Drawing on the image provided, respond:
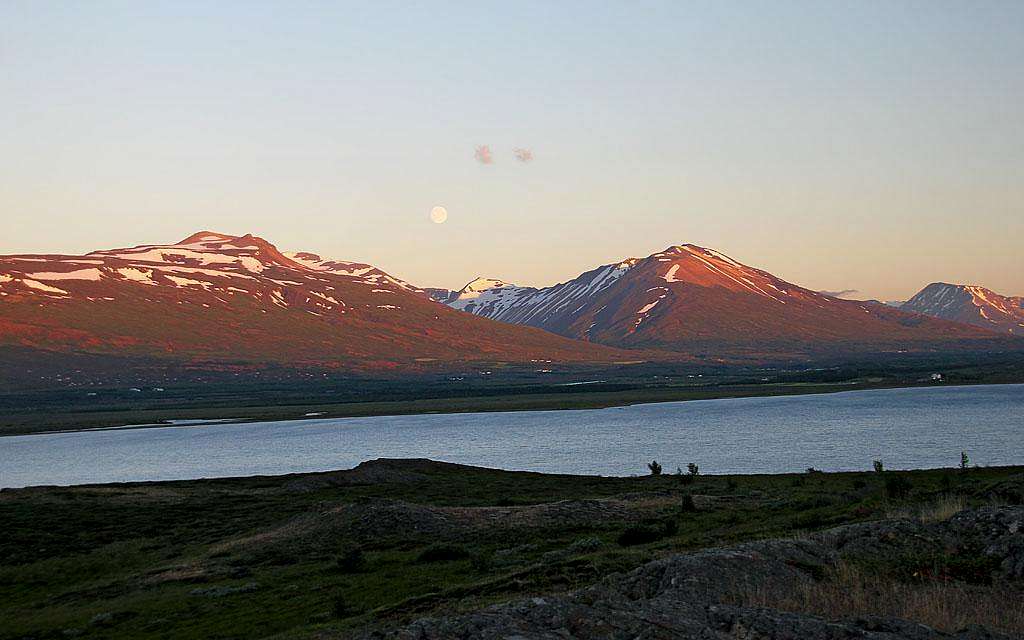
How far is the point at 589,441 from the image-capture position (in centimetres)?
11306

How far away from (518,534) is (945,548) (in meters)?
21.4

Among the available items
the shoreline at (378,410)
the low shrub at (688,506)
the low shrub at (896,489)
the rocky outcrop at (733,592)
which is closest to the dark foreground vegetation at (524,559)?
the rocky outcrop at (733,592)

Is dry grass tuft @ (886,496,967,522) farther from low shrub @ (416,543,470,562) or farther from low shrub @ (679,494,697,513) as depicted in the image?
low shrub @ (679,494,697,513)

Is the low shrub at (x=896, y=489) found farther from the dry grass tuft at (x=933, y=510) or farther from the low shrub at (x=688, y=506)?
the low shrub at (x=688, y=506)

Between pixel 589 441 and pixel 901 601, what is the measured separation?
9652 centimetres

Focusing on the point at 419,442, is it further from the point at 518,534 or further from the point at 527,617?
the point at 527,617

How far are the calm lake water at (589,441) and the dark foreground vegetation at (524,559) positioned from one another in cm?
2569

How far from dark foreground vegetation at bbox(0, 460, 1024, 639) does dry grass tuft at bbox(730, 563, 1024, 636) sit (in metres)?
0.05

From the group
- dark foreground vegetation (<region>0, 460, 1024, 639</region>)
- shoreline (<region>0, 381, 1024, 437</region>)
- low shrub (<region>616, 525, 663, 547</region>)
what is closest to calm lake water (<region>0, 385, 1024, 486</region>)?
shoreline (<region>0, 381, 1024, 437</region>)

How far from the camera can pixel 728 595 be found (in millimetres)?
17781

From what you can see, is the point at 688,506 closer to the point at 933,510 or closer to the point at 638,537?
the point at 638,537

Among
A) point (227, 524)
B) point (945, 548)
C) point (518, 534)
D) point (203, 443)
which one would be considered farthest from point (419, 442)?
point (945, 548)

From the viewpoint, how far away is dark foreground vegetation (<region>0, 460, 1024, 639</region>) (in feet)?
53.8

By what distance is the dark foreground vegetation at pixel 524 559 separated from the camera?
16.4m
